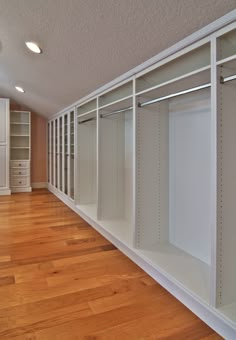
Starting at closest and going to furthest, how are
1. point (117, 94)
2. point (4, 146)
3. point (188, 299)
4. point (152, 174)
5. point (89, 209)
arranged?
point (188, 299) < point (152, 174) < point (117, 94) < point (89, 209) < point (4, 146)

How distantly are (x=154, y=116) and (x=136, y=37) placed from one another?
0.76m

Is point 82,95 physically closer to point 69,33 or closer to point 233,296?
point 69,33

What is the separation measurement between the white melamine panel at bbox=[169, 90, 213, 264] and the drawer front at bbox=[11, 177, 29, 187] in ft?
14.8

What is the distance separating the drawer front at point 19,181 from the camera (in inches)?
244

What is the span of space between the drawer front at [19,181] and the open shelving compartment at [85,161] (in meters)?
2.48

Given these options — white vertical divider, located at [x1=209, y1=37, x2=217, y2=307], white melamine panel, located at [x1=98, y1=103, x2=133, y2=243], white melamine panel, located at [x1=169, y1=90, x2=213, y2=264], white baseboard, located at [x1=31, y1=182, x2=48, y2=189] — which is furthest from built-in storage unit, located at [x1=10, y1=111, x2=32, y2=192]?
white vertical divider, located at [x1=209, y1=37, x2=217, y2=307]

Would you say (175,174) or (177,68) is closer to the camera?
(177,68)

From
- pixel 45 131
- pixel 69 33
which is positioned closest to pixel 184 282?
pixel 69 33

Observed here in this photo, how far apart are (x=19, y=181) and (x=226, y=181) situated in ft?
18.0

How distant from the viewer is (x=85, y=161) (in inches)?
168

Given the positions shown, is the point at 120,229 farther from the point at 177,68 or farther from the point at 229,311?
the point at 177,68

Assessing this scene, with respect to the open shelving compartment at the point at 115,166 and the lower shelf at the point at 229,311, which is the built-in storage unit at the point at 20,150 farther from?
the lower shelf at the point at 229,311

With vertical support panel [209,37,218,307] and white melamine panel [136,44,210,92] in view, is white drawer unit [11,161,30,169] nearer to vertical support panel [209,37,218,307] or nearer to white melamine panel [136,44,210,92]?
white melamine panel [136,44,210,92]

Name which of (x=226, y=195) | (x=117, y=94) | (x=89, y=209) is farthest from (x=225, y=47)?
(x=89, y=209)
